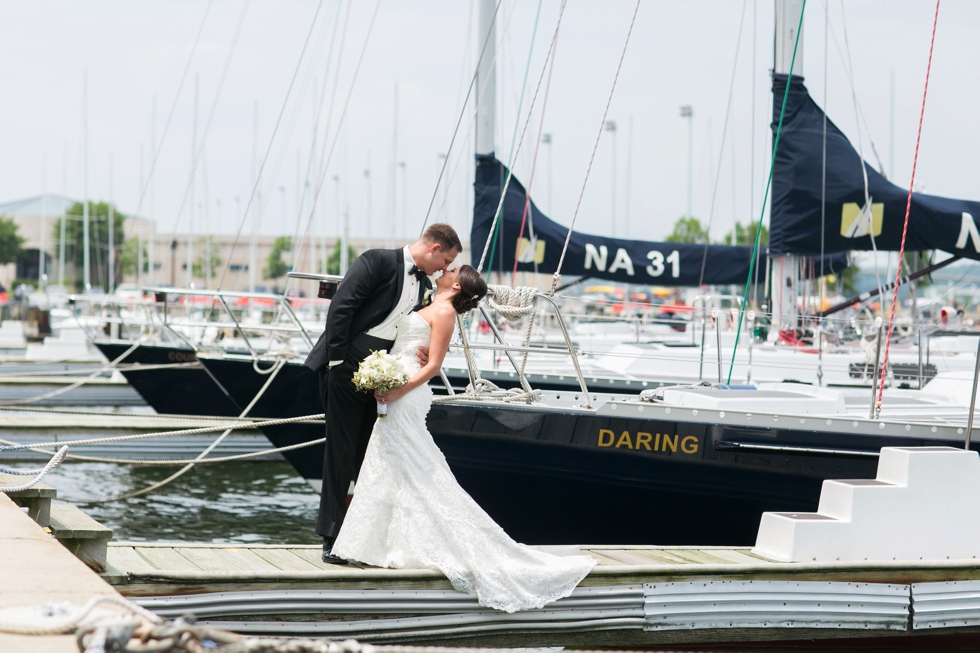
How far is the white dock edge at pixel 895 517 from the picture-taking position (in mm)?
5727

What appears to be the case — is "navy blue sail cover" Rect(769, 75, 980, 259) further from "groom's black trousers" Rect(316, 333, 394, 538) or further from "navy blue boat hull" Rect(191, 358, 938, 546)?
"groom's black trousers" Rect(316, 333, 394, 538)

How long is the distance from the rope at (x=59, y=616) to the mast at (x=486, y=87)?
11648 millimetres

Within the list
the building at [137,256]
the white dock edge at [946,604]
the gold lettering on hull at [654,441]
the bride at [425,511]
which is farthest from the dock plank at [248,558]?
the building at [137,256]

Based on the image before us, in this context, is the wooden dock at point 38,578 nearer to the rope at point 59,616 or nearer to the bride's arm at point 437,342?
the rope at point 59,616

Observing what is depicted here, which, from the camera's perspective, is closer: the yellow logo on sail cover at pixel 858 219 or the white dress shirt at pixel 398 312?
the white dress shirt at pixel 398 312

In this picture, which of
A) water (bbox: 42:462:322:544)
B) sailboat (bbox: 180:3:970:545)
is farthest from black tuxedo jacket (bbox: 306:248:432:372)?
water (bbox: 42:462:322:544)

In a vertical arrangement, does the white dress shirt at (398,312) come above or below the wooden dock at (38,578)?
above

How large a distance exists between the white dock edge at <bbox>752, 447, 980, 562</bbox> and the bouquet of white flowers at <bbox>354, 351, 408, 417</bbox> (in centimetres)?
252

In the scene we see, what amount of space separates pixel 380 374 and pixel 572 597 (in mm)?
1587

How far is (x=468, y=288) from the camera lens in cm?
499

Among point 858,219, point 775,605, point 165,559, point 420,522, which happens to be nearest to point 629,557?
point 775,605

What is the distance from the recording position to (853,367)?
1103 cm

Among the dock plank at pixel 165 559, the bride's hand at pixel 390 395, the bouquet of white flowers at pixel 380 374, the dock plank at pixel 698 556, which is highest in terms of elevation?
the bouquet of white flowers at pixel 380 374

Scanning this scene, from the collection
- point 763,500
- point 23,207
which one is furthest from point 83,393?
point 23,207
